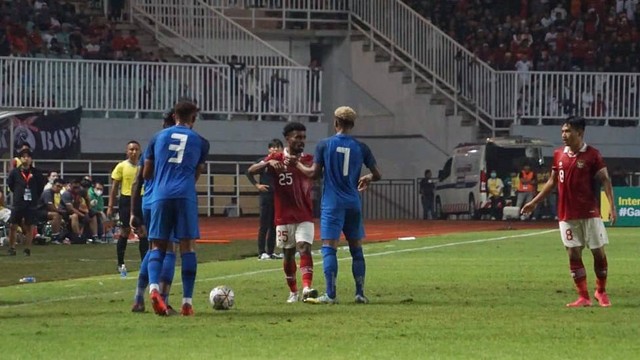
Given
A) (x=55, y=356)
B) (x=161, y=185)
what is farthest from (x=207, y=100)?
(x=55, y=356)

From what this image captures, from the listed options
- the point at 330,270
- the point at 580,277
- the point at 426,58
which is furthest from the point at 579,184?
the point at 426,58

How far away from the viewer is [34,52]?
47.1 meters

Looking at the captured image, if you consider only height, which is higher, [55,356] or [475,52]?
[475,52]

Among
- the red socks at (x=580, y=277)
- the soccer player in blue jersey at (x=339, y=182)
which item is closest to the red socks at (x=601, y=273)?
the red socks at (x=580, y=277)

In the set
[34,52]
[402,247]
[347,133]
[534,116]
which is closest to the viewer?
[347,133]

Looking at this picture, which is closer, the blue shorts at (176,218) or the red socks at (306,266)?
the blue shorts at (176,218)

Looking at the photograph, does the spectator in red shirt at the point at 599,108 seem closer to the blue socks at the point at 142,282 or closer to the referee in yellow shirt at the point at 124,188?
the referee in yellow shirt at the point at 124,188

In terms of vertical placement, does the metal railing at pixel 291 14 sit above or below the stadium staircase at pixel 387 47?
above

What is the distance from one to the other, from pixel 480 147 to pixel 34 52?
42.8 ft

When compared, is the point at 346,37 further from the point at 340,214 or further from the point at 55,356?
the point at 55,356

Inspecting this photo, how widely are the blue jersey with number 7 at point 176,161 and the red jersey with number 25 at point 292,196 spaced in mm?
2625

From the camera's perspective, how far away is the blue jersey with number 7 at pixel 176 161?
15859mm

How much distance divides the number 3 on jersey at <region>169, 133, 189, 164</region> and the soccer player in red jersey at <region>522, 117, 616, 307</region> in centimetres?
399

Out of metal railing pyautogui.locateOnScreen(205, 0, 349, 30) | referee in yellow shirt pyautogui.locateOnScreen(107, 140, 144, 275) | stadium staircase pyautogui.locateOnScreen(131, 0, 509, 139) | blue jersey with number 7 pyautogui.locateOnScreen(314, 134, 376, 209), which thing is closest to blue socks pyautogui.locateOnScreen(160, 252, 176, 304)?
blue jersey with number 7 pyautogui.locateOnScreen(314, 134, 376, 209)
